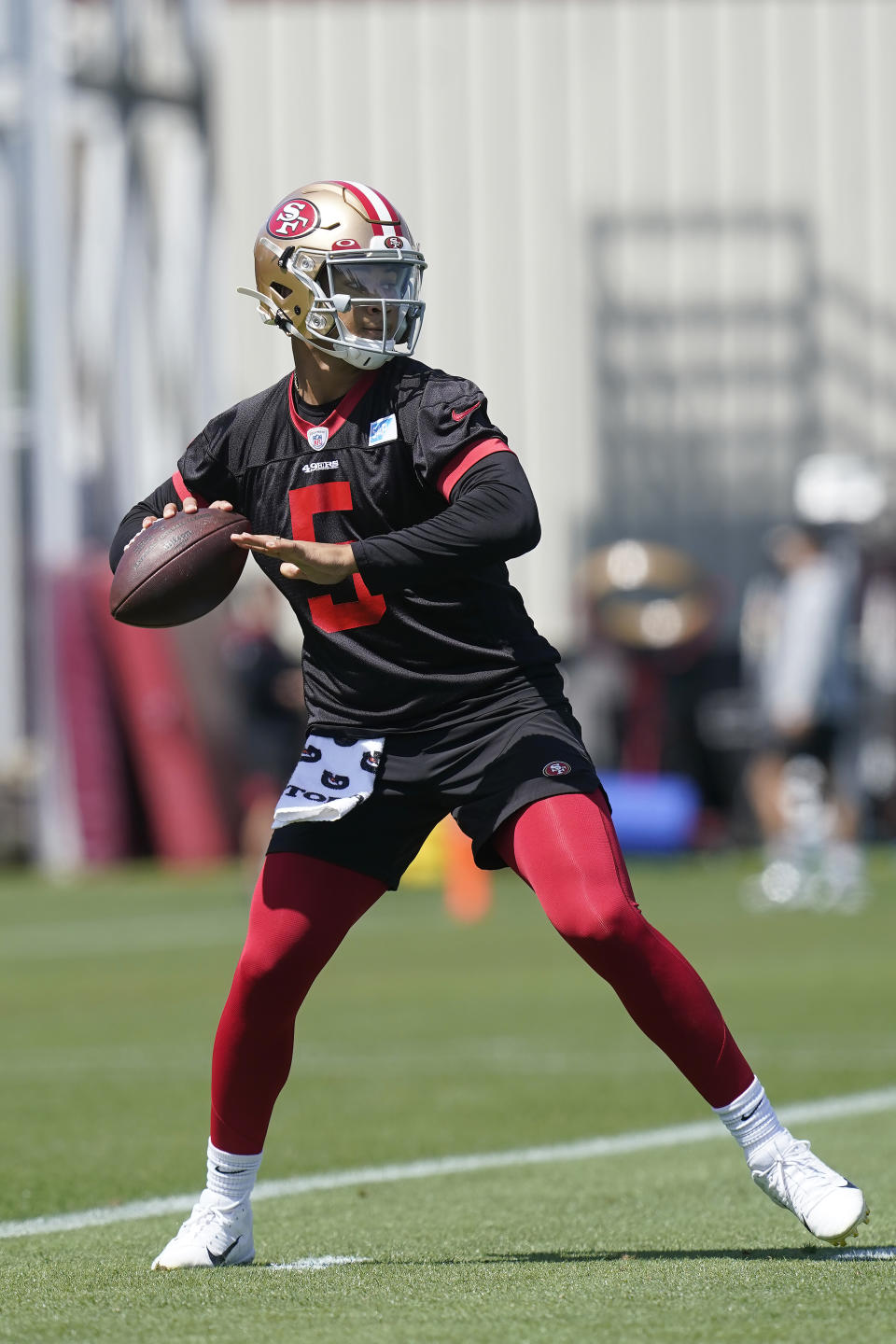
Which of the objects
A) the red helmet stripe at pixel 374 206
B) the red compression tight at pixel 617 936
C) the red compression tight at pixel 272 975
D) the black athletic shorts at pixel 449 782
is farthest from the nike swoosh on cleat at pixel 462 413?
the red compression tight at pixel 272 975

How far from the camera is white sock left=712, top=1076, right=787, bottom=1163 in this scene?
14.9 feet

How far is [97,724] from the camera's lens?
18.0m

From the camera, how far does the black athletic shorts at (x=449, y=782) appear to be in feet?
15.1

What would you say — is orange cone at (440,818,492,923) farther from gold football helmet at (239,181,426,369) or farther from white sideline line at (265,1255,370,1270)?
gold football helmet at (239,181,426,369)

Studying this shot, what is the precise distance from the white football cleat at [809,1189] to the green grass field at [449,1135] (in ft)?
0.29

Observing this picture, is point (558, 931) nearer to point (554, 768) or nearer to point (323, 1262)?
point (554, 768)

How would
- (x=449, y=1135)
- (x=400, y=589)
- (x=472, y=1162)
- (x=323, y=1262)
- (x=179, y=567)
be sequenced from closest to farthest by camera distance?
(x=400, y=589), (x=323, y=1262), (x=179, y=567), (x=472, y=1162), (x=449, y=1135)

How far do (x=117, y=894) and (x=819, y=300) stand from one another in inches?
367

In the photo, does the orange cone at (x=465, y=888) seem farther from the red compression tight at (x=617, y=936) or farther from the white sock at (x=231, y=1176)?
the red compression tight at (x=617, y=936)

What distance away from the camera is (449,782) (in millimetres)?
4648

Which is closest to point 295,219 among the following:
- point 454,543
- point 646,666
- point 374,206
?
point 374,206

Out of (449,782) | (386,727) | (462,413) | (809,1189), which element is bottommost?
(809,1189)

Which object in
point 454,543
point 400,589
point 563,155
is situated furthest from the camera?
point 563,155

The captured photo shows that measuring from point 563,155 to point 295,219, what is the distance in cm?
1699
